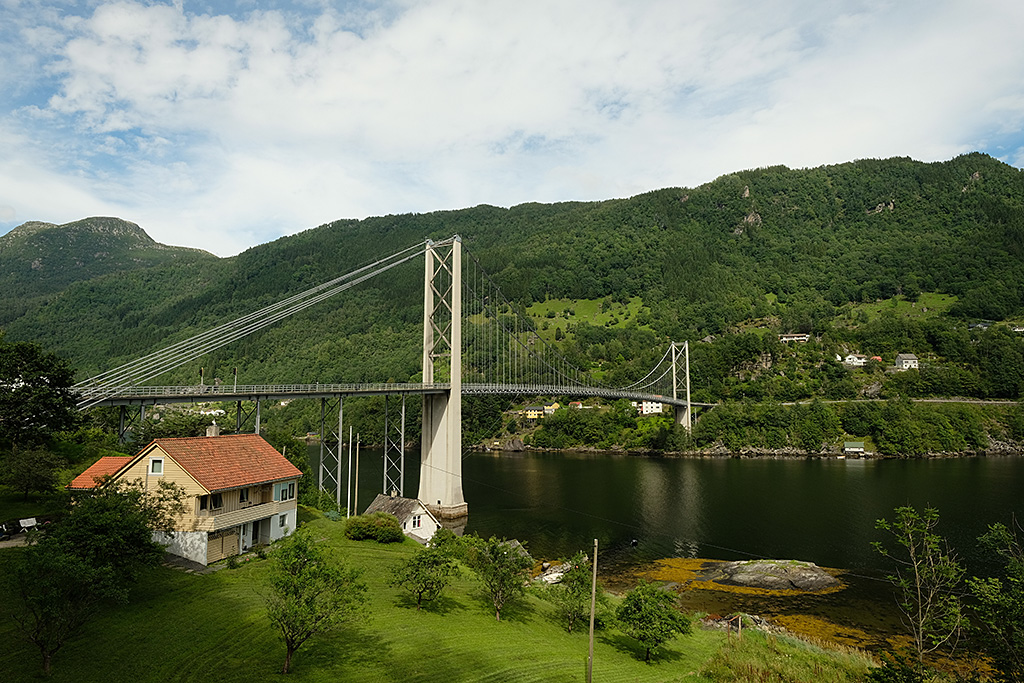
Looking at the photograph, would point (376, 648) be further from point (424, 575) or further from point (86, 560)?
point (86, 560)

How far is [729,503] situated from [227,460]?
4441 centimetres

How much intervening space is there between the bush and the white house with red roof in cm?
413

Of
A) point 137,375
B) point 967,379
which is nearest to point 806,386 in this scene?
point 967,379

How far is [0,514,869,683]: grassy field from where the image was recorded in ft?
47.3

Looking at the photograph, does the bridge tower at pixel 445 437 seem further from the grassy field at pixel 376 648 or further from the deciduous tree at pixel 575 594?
the deciduous tree at pixel 575 594

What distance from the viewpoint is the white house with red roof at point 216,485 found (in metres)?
23.0

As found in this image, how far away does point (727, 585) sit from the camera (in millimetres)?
32125

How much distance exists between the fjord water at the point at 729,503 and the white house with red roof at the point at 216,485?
18.5 m

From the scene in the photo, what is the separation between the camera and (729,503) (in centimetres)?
5319

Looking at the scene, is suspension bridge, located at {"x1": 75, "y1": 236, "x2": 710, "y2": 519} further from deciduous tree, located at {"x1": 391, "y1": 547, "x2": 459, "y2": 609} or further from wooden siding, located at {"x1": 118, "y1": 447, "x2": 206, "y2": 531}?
deciduous tree, located at {"x1": 391, "y1": 547, "x2": 459, "y2": 609}

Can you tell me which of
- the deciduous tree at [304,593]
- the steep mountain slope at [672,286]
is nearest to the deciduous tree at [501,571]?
the deciduous tree at [304,593]

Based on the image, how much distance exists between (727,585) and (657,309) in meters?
133

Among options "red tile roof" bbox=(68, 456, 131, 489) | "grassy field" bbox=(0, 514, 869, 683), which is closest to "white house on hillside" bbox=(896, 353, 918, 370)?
"grassy field" bbox=(0, 514, 869, 683)

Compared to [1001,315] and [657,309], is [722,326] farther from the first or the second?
[1001,315]
